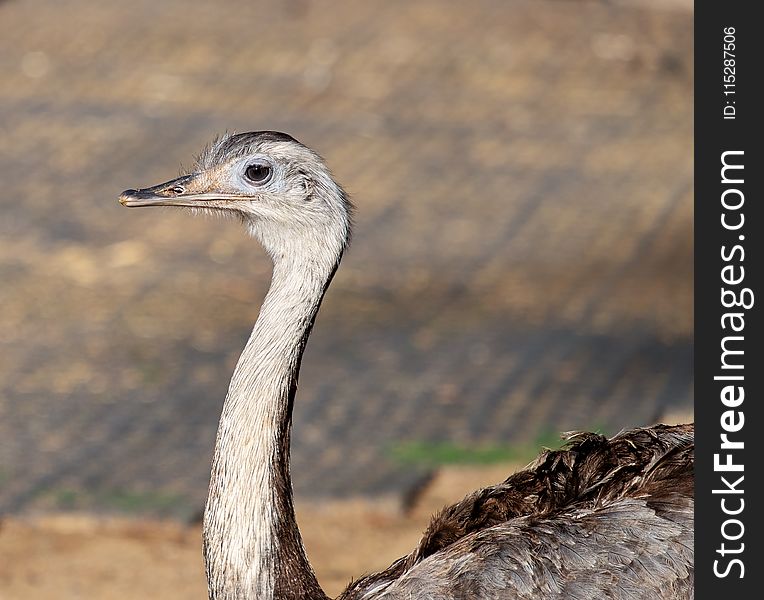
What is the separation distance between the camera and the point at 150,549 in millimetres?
6180

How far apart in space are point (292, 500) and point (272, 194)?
94 cm

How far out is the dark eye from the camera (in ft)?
14.7

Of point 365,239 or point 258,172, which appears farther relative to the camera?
point 365,239

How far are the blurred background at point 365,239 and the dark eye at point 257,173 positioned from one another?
2382 millimetres

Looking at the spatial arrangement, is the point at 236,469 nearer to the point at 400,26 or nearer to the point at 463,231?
the point at 463,231

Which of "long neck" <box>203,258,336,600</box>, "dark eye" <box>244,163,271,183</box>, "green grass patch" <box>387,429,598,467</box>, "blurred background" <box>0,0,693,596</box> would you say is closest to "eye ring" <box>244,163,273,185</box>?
"dark eye" <box>244,163,271,183</box>

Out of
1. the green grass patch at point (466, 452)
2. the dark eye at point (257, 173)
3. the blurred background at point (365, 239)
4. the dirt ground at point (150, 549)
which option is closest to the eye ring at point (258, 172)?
the dark eye at point (257, 173)

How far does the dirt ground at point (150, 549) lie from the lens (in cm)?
596

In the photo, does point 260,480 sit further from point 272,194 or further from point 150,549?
point 150,549

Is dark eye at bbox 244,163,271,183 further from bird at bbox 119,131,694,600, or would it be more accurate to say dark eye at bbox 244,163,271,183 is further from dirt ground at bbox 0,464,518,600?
dirt ground at bbox 0,464,518,600

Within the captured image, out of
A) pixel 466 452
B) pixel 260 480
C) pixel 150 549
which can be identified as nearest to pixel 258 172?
pixel 260 480

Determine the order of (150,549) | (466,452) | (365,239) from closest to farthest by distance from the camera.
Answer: (150,549), (466,452), (365,239)

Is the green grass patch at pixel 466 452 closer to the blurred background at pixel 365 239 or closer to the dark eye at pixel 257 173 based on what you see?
the blurred background at pixel 365 239

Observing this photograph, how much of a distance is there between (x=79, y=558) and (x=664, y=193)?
237 inches
